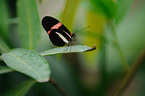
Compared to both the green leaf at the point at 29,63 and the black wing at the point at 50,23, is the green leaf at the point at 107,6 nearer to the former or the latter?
the black wing at the point at 50,23

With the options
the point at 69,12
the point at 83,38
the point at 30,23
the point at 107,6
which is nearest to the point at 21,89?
the point at 30,23

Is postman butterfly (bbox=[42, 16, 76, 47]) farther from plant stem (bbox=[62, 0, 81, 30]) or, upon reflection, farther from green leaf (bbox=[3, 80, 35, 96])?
green leaf (bbox=[3, 80, 35, 96])

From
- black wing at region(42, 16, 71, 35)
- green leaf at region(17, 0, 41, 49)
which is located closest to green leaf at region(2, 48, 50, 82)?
green leaf at region(17, 0, 41, 49)

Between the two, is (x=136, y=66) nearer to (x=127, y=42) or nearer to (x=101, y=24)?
(x=101, y=24)

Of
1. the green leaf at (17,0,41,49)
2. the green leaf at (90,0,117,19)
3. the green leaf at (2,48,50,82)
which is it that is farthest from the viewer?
the green leaf at (90,0,117,19)

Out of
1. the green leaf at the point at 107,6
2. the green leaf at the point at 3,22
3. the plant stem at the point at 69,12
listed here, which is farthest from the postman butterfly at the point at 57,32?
the green leaf at the point at 3,22

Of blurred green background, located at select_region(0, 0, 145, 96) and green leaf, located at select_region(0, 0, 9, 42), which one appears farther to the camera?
green leaf, located at select_region(0, 0, 9, 42)
